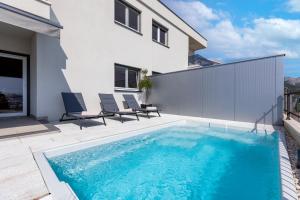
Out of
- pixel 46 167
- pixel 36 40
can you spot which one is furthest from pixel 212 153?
pixel 36 40

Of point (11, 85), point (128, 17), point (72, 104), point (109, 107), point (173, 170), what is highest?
point (128, 17)

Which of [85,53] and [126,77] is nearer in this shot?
[85,53]

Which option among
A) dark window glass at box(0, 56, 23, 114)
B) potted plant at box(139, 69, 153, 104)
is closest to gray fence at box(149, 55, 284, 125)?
potted plant at box(139, 69, 153, 104)

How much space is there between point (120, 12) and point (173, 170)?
36.3 ft

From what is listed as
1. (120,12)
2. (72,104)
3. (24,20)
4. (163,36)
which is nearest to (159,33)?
(163,36)

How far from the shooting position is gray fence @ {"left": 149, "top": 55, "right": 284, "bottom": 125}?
28.1 ft

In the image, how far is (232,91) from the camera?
977cm

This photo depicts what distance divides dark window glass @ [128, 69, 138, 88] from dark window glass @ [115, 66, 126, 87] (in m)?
0.52

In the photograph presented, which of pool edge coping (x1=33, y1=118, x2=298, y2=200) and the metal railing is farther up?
the metal railing

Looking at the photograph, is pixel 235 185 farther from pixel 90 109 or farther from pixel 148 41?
pixel 148 41

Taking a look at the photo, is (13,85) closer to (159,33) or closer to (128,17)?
(128,17)

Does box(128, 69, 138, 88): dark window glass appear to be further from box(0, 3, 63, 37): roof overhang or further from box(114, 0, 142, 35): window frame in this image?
box(0, 3, 63, 37): roof overhang

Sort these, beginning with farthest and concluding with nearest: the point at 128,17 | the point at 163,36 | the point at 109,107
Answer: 1. the point at 163,36
2. the point at 128,17
3. the point at 109,107

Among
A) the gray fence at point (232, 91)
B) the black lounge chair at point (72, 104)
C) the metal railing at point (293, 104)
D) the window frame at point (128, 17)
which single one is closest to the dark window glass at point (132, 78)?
the gray fence at point (232, 91)
